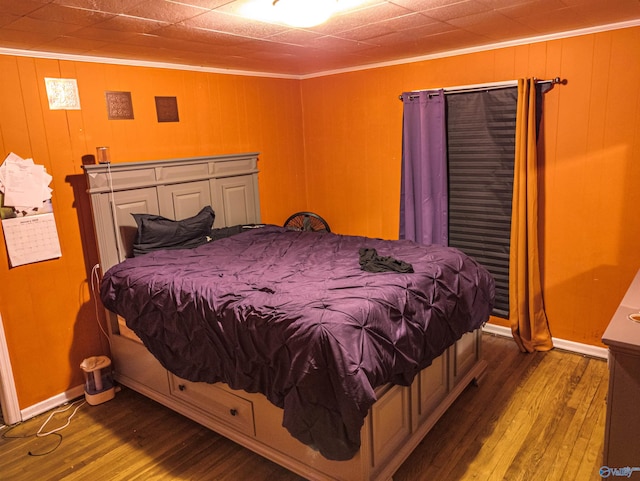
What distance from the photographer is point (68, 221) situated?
3.29 metres

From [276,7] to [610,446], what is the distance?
2.42 metres

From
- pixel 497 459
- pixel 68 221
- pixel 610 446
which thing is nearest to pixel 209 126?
pixel 68 221

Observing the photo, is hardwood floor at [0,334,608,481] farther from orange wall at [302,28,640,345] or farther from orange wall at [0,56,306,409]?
orange wall at [302,28,640,345]

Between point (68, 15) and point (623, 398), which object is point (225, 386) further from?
point (68, 15)

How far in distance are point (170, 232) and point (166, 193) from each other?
0.37 m

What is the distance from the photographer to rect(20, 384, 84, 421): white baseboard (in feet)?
10.4

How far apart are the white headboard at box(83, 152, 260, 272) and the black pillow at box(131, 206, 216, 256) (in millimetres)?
104

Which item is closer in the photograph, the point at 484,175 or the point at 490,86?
the point at 490,86

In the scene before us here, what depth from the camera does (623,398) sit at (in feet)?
6.28

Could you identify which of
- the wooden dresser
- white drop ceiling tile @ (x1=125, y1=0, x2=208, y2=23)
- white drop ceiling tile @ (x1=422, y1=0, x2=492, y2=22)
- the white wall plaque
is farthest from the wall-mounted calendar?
the wooden dresser

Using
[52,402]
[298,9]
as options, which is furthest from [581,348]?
[52,402]

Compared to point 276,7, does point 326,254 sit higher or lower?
lower

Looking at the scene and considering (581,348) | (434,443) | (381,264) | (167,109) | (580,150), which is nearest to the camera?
(434,443)

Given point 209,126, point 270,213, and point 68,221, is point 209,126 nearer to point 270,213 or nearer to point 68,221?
point 270,213
